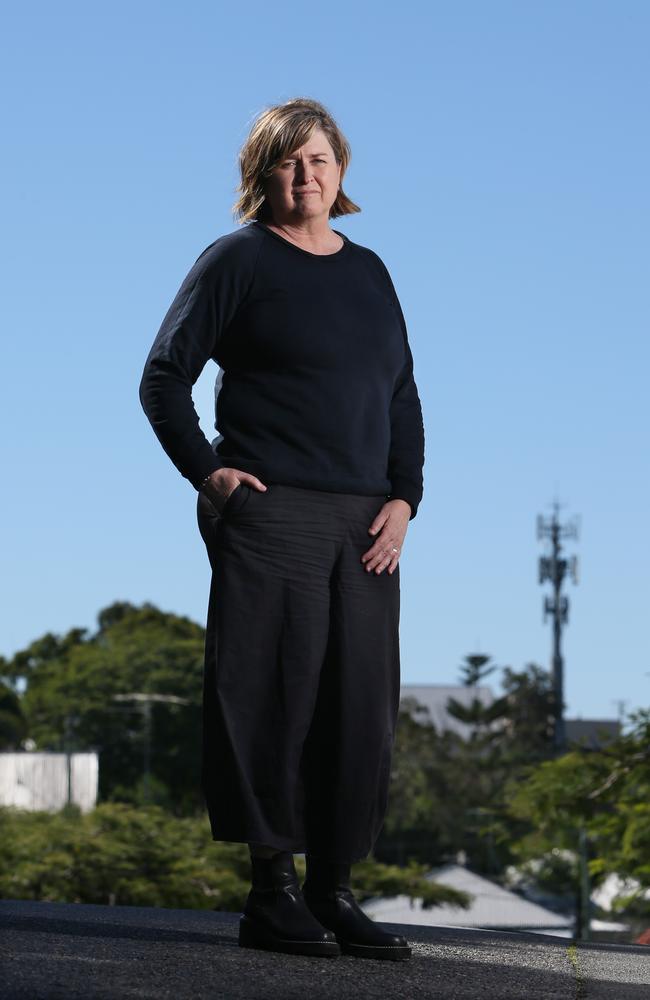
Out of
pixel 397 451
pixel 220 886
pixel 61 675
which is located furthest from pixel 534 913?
pixel 397 451

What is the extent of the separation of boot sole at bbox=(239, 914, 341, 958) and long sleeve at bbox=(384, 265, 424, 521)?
1040 mm

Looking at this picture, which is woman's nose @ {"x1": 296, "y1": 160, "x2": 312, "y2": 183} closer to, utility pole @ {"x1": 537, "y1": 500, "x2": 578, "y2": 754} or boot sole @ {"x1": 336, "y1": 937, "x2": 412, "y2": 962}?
boot sole @ {"x1": 336, "y1": 937, "x2": 412, "y2": 962}

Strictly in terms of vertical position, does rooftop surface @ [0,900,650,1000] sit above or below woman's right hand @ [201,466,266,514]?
below

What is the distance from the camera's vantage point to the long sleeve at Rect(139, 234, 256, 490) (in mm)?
4004

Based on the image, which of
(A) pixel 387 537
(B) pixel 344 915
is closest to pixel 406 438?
(A) pixel 387 537

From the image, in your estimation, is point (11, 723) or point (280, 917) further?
point (11, 723)

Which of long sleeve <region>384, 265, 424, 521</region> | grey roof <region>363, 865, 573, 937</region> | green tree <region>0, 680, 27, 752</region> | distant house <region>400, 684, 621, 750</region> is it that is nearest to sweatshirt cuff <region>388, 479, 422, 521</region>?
long sleeve <region>384, 265, 424, 521</region>

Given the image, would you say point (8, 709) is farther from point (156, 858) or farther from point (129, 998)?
point (129, 998)

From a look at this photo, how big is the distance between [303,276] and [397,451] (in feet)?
1.65

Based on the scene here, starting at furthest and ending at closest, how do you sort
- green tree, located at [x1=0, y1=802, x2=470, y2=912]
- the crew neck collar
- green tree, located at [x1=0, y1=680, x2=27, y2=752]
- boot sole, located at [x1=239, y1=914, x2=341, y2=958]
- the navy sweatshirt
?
1. green tree, located at [x1=0, y1=680, x2=27, y2=752]
2. green tree, located at [x1=0, y1=802, x2=470, y2=912]
3. the crew neck collar
4. the navy sweatshirt
5. boot sole, located at [x1=239, y1=914, x2=341, y2=958]

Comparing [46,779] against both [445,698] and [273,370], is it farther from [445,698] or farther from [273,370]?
[273,370]

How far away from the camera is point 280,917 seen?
390cm

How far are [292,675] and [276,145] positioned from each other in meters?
1.26

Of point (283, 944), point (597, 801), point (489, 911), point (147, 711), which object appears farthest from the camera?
point (147, 711)
